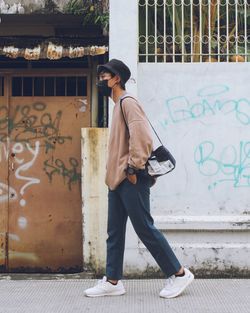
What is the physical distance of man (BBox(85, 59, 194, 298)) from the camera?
4.91 meters

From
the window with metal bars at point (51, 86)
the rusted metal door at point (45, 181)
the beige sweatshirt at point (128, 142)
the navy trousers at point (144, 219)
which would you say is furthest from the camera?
the window with metal bars at point (51, 86)

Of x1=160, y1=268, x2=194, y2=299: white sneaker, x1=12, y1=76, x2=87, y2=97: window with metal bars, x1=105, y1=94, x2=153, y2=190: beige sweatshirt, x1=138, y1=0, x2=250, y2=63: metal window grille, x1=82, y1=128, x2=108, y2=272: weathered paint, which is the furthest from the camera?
x1=12, y1=76, x2=87, y2=97: window with metal bars

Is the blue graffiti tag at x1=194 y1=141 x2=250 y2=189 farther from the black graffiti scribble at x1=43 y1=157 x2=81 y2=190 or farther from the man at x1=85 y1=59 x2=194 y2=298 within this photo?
the black graffiti scribble at x1=43 y1=157 x2=81 y2=190

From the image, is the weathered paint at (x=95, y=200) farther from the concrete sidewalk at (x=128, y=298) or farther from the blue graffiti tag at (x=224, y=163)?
the blue graffiti tag at (x=224, y=163)

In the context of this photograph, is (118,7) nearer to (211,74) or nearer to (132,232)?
(211,74)

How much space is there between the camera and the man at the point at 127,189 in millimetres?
4914

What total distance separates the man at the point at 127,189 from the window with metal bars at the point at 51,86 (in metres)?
1.68

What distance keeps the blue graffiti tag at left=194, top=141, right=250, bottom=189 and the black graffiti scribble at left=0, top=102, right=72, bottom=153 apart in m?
1.56

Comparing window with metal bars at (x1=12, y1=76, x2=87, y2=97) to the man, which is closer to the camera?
the man

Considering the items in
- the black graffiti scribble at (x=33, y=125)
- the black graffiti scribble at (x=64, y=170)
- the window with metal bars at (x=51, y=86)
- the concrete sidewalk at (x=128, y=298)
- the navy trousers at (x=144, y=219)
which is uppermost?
the window with metal bars at (x=51, y=86)

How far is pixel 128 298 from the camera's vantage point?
17.0 ft

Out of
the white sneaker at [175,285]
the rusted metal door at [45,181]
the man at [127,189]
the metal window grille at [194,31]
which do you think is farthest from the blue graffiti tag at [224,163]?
the rusted metal door at [45,181]

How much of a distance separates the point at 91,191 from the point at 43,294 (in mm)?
1164

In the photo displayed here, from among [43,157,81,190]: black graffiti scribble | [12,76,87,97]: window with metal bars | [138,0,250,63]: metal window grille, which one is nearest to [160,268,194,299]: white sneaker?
[43,157,81,190]: black graffiti scribble
